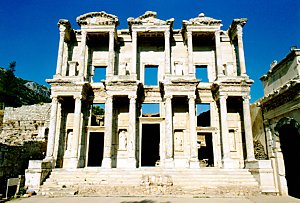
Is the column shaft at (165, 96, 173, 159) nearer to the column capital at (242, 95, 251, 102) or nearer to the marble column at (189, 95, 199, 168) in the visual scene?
the marble column at (189, 95, 199, 168)

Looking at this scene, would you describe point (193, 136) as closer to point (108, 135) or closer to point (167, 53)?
point (108, 135)

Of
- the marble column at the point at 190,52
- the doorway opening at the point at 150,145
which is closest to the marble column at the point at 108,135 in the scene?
the marble column at the point at 190,52

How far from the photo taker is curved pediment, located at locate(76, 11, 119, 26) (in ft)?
60.7

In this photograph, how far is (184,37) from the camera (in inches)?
766

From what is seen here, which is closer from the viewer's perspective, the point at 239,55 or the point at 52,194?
the point at 52,194

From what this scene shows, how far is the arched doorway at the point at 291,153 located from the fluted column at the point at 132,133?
8937mm

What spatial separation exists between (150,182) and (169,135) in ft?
13.5

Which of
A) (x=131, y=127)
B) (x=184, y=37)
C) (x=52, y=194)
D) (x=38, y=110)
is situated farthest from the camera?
(x=38, y=110)

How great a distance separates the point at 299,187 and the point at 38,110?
965 inches

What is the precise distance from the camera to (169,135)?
16.0 m

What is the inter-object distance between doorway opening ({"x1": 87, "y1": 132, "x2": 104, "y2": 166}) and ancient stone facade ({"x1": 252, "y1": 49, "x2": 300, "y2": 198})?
47.3 ft

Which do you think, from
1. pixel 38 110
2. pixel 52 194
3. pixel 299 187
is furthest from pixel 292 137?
pixel 38 110

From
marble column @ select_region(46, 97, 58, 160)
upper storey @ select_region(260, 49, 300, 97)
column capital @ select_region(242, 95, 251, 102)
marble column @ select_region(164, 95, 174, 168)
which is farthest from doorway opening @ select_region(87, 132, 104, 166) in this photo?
upper storey @ select_region(260, 49, 300, 97)

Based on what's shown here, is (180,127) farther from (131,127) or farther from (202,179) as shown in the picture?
(202,179)
